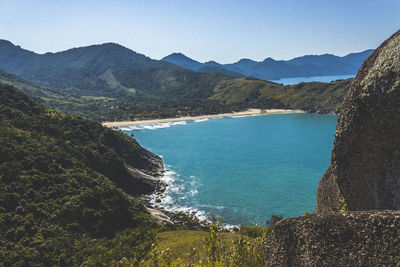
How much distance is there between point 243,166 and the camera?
85188 millimetres

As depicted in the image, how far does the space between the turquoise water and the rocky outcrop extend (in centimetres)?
4503

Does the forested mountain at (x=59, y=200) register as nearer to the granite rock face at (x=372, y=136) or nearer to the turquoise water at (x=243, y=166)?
the turquoise water at (x=243, y=166)

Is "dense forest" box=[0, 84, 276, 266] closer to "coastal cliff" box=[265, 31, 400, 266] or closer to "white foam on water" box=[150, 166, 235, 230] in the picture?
"coastal cliff" box=[265, 31, 400, 266]

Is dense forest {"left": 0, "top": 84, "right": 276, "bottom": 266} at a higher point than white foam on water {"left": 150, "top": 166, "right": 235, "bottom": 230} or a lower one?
higher

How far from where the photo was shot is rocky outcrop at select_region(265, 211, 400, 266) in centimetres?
503

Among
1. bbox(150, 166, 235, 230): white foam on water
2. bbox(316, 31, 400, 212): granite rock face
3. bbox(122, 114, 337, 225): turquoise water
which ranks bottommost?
bbox(150, 166, 235, 230): white foam on water

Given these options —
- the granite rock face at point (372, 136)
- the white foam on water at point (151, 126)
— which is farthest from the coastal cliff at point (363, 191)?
the white foam on water at point (151, 126)

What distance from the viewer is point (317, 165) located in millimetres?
83062

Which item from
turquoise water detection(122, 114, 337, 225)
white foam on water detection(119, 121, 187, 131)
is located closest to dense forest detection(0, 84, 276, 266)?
turquoise water detection(122, 114, 337, 225)

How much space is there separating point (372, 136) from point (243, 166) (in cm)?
7785

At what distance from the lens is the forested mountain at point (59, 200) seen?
88.7 feet

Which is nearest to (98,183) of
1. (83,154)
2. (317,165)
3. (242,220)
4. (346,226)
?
(83,154)

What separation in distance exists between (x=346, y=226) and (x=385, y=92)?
4763 mm

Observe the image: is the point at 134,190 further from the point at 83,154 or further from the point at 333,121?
A: the point at 333,121
